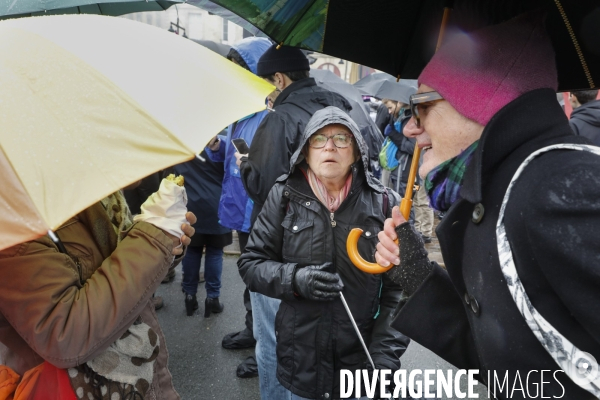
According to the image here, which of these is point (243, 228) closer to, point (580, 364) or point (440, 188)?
point (440, 188)

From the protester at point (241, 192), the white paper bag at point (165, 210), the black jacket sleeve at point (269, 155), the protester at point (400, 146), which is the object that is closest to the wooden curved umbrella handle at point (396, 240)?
the white paper bag at point (165, 210)

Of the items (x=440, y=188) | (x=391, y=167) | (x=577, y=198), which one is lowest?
(x=391, y=167)

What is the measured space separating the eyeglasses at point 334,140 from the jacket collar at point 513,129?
4.06ft

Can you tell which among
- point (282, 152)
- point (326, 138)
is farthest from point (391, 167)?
point (326, 138)

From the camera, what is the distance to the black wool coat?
93cm

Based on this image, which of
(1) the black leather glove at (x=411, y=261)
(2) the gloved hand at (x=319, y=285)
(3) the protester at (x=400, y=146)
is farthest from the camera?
(3) the protester at (x=400, y=146)

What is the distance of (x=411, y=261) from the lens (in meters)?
1.69

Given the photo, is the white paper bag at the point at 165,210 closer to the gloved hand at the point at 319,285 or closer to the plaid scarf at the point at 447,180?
the gloved hand at the point at 319,285

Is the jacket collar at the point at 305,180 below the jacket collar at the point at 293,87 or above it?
below

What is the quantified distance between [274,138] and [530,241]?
2.32 m

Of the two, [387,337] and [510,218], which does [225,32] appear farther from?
[510,218]

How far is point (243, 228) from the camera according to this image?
3982 mm

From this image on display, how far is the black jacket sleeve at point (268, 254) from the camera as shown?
224 cm

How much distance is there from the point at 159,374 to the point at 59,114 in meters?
1.14
